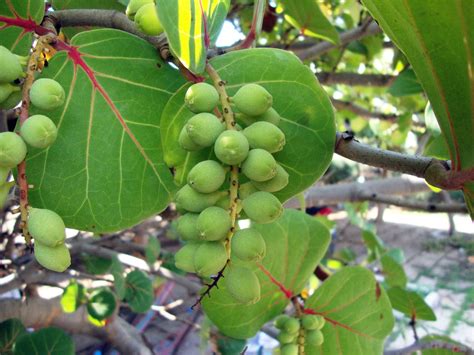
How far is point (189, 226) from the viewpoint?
0.53 m

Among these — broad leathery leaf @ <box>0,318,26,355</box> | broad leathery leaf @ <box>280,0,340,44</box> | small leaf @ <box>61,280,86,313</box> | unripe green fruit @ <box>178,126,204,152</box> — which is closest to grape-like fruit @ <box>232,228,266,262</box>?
unripe green fruit @ <box>178,126,204,152</box>

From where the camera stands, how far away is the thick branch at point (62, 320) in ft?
5.08

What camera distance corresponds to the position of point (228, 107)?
0.53m

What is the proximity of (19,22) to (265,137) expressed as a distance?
14.2 inches

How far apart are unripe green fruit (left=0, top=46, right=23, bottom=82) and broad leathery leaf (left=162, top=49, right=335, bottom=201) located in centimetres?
17

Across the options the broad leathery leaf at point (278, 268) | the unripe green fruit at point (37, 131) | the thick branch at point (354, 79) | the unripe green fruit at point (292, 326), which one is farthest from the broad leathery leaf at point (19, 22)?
the thick branch at point (354, 79)

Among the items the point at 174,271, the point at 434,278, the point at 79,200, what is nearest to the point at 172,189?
the point at 79,200

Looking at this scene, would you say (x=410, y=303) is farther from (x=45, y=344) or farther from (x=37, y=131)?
(x=37, y=131)

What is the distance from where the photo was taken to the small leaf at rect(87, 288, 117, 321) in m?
1.57

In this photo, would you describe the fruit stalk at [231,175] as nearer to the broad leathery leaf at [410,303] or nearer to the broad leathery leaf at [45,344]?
the broad leathery leaf at [45,344]

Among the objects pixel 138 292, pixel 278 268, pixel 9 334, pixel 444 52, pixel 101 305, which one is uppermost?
pixel 444 52

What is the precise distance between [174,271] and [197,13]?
151 cm

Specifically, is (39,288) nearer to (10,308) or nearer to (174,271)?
(10,308)

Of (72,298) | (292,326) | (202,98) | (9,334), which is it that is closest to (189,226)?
(202,98)
